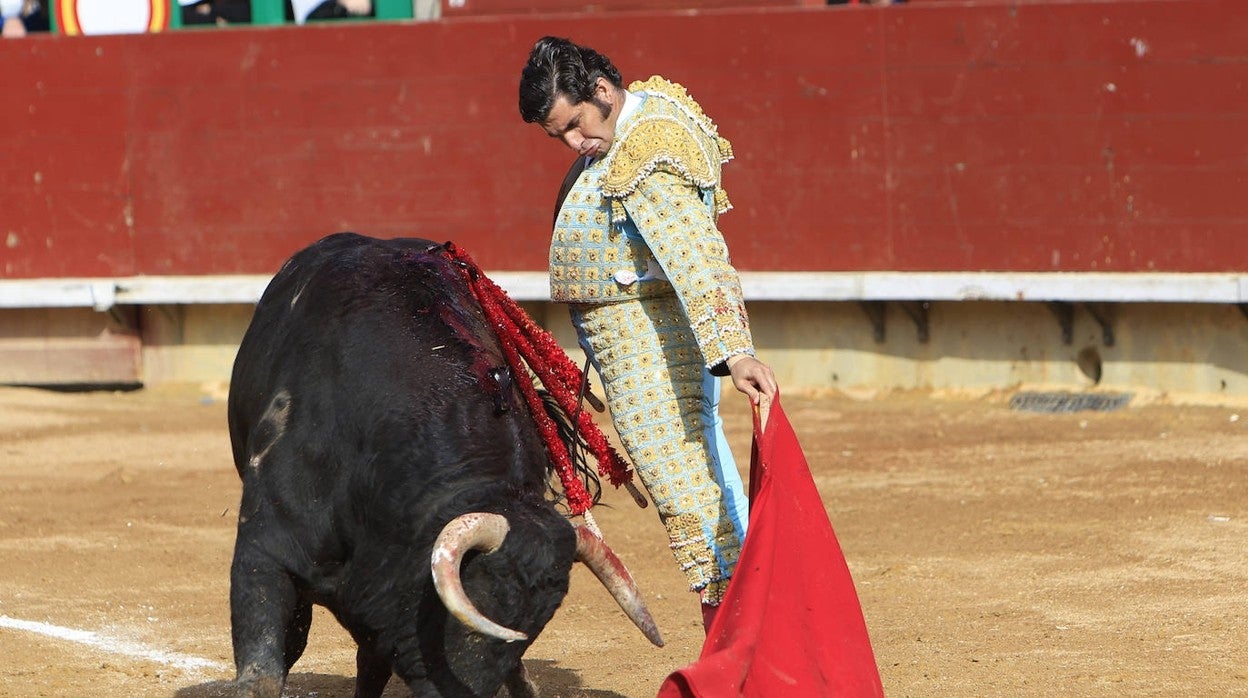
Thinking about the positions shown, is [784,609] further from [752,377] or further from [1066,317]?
[1066,317]

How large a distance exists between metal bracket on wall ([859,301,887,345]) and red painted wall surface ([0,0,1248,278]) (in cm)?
15

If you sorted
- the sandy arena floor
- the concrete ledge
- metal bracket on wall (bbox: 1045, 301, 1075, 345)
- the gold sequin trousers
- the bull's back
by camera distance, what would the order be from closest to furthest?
1. the bull's back
2. the gold sequin trousers
3. the sandy arena floor
4. the concrete ledge
5. metal bracket on wall (bbox: 1045, 301, 1075, 345)

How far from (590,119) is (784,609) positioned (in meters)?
0.82

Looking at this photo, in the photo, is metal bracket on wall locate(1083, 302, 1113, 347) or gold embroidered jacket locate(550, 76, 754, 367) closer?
gold embroidered jacket locate(550, 76, 754, 367)

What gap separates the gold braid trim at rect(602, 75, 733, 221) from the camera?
273 centimetres

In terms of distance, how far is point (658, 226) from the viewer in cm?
271

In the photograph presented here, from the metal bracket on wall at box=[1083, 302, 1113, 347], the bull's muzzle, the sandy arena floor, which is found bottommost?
the sandy arena floor

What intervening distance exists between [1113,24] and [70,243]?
4377mm

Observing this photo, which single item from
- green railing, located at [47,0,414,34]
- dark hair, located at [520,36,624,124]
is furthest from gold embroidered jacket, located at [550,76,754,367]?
green railing, located at [47,0,414,34]

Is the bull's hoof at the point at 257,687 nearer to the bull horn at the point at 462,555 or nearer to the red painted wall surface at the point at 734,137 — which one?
the bull horn at the point at 462,555

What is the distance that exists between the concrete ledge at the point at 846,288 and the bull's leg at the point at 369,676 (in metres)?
4.05

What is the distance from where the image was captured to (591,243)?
2.85 m

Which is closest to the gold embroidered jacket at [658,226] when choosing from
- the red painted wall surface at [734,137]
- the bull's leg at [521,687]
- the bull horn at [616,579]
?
the bull horn at [616,579]

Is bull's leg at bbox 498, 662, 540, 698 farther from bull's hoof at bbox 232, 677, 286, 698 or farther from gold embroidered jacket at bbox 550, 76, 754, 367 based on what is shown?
gold embroidered jacket at bbox 550, 76, 754, 367
